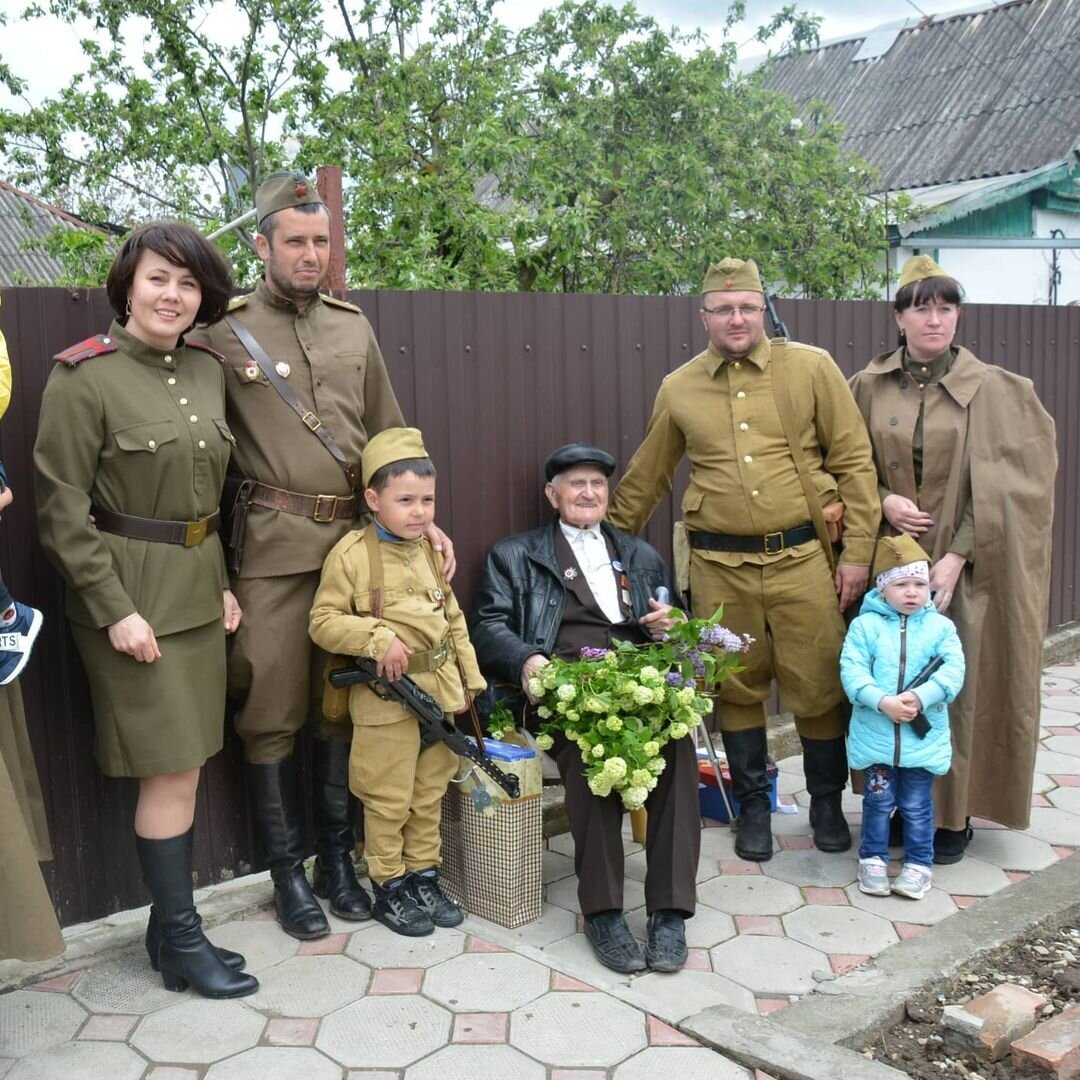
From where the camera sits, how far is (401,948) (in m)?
3.47

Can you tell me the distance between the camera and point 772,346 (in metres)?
4.17

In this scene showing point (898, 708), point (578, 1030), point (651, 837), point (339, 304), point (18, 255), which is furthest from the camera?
point (18, 255)

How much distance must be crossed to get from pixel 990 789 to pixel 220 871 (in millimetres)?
2571

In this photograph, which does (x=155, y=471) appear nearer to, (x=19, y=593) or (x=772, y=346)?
(x=19, y=593)

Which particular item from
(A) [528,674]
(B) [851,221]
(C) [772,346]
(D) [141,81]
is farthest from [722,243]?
(A) [528,674]

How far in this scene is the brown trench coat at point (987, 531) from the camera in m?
4.13

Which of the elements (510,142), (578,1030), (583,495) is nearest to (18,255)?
(510,142)

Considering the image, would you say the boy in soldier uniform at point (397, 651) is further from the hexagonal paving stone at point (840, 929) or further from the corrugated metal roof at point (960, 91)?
the corrugated metal roof at point (960, 91)

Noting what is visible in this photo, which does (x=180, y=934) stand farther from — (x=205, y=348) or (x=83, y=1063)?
(x=205, y=348)

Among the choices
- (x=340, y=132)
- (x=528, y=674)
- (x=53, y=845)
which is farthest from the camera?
(x=340, y=132)

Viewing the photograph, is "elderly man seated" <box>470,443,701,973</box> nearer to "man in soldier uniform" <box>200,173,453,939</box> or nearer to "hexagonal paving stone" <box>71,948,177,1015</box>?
"man in soldier uniform" <box>200,173,453,939</box>

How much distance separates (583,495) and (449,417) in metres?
0.58

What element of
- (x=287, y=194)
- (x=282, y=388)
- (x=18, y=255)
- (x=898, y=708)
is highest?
(x=18, y=255)

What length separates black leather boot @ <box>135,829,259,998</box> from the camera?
3.19 meters
